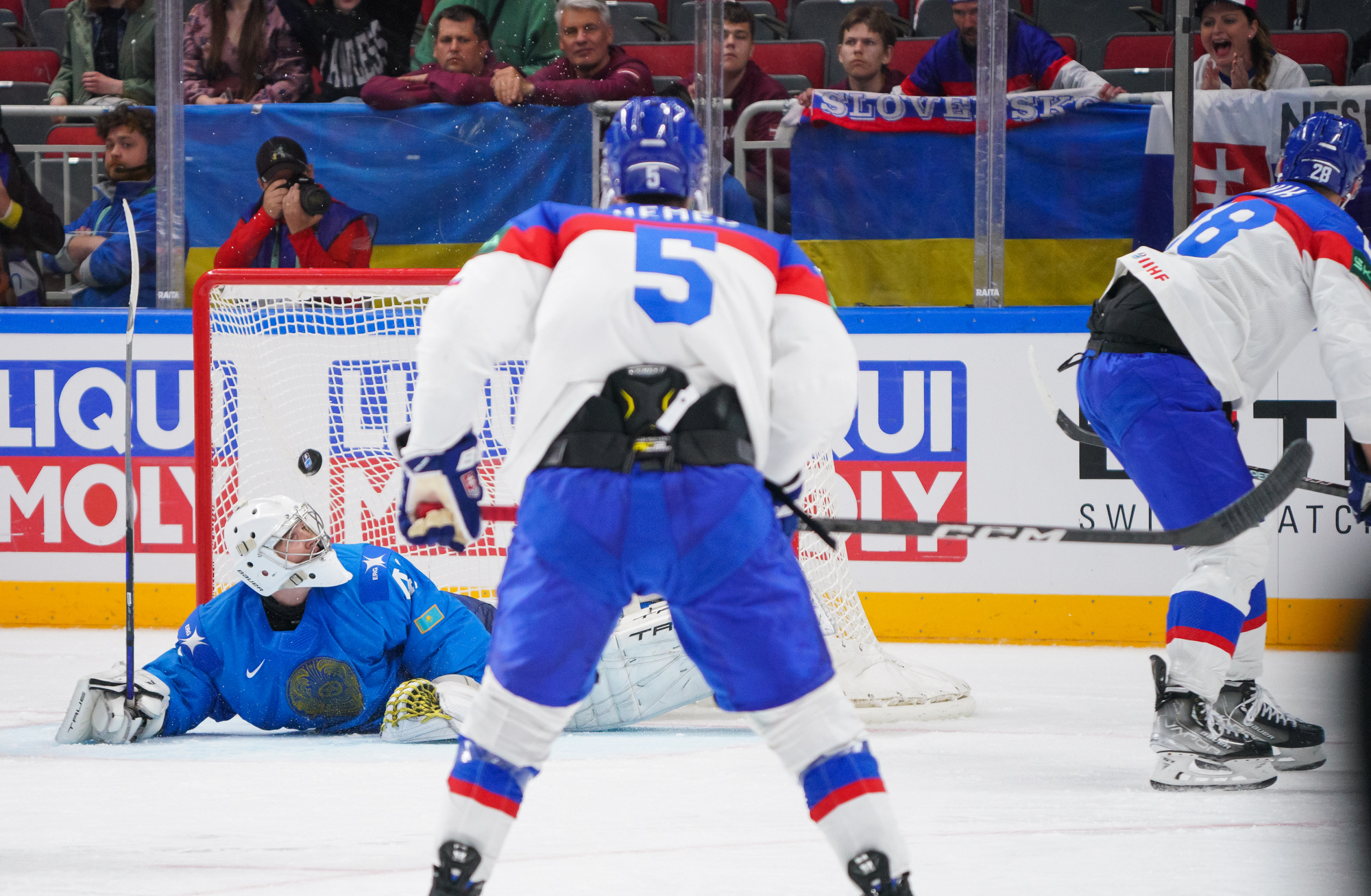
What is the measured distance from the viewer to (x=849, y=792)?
7.64 feet

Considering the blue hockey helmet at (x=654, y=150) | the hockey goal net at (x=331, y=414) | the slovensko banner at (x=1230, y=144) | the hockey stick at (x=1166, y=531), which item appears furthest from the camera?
the slovensko banner at (x=1230, y=144)

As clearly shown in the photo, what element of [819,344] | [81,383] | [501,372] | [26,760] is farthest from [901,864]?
[81,383]

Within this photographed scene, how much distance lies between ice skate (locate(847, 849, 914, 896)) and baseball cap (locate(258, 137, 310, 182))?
421 cm

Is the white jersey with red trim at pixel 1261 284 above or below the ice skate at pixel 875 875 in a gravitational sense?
above

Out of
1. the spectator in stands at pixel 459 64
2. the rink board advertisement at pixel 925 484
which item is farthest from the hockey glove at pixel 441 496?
the spectator in stands at pixel 459 64

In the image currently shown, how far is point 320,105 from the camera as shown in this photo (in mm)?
5930

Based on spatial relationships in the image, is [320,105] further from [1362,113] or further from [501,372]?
[1362,113]

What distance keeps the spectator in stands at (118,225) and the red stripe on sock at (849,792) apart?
4.39 meters

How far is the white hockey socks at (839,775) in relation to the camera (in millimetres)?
2322

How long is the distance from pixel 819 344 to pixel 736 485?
279 millimetres

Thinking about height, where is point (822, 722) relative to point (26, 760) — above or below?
above

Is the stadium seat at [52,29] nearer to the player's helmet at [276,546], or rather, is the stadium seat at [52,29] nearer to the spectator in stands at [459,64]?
the spectator in stands at [459,64]

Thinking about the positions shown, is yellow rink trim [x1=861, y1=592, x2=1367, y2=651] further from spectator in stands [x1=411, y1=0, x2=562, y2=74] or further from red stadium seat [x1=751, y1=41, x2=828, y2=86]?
spectator in stands [x1=411, y1=0, x2=562, y2=74]

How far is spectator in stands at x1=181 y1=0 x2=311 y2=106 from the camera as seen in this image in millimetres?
5949
